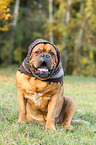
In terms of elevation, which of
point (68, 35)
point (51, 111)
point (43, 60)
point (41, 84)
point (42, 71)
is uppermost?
point (68, 35)

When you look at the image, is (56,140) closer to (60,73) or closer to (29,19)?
(60,73)

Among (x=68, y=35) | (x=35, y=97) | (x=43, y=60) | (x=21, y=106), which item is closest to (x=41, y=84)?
(x=35, y=97)

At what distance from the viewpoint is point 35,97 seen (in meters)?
3.37

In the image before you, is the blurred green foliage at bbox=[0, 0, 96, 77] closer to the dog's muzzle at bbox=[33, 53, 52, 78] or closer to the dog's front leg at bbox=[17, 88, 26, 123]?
the dog's front leg at bbox=[17, 88, 26, 123]

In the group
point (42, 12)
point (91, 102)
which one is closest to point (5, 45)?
point (42, 12)

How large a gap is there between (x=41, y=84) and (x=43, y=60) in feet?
1.43

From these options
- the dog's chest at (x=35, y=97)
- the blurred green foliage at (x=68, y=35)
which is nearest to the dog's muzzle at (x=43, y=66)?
the dog's chest at (x=35, y=97)

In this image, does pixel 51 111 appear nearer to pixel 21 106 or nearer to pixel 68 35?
pixel 21 106

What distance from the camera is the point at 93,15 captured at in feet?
62.3

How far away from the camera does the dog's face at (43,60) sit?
3.11 metres

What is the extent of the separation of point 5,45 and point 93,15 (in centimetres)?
856

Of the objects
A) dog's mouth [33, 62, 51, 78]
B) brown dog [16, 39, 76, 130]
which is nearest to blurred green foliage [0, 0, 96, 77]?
brown dog [16, 39, 76, 130]

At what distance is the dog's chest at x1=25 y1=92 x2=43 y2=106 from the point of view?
132 inches

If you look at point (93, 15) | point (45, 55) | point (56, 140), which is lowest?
point (56, 140)
